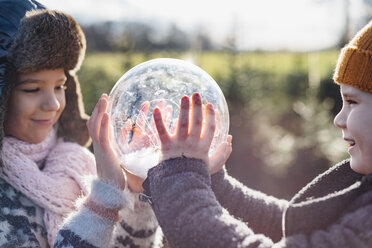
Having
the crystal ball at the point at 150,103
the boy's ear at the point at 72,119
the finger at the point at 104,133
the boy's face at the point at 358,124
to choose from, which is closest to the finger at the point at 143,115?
the crystal ball at the point at 150,103

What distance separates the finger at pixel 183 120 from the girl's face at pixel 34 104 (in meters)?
0.98

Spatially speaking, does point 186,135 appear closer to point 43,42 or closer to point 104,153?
point 104,153

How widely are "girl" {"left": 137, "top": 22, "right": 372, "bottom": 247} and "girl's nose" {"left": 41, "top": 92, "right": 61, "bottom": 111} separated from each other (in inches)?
34.8

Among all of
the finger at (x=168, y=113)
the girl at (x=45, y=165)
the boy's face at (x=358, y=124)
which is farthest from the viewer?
the girl at (x=45, y=165)

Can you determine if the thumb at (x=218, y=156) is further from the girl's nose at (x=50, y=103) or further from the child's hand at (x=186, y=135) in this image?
the girl's nose at (x=50, y=103)

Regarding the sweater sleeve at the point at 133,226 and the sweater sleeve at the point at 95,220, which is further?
the sweater sleeve at the point at 133,226

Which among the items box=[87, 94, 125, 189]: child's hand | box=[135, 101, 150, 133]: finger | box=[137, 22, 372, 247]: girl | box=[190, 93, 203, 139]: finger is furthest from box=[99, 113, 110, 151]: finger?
box=[190, 93, 203, 139]: finger

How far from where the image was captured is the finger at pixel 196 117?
172cm

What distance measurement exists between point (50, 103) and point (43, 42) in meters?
0.33

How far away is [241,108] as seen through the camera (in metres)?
7.51

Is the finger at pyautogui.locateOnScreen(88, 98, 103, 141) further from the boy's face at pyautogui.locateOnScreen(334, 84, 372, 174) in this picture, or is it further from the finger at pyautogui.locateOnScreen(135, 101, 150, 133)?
the boy's face at pyautogui.locateOnScreen(334, 84, 372, 174)

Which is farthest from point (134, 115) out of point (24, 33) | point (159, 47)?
point (159, 47)

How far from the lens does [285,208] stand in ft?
5.63

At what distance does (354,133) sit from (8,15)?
1.86 m
